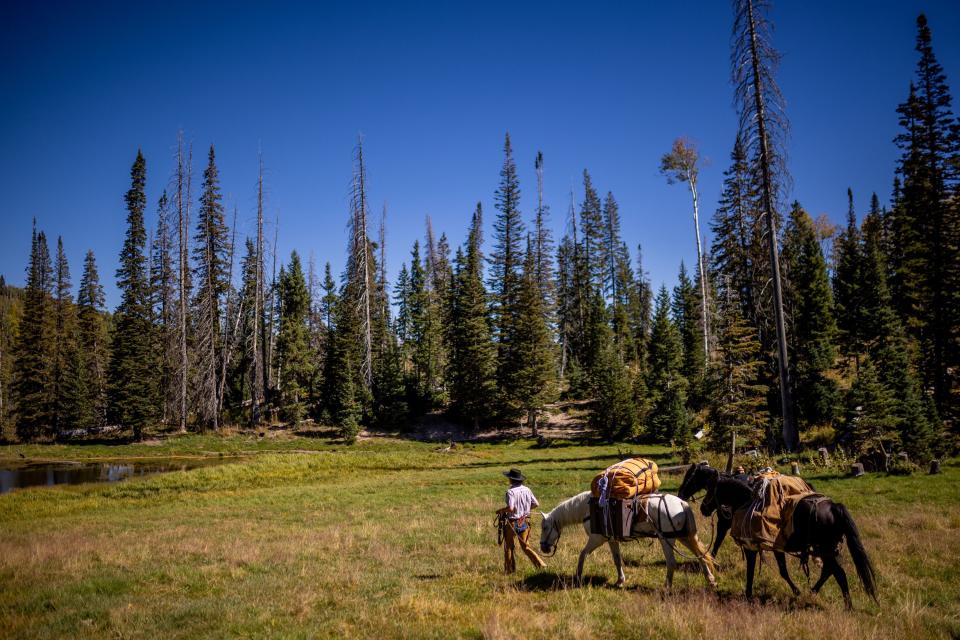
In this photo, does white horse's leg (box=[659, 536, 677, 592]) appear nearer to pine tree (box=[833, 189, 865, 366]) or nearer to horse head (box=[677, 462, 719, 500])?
horse head (box=[677, 462, 719, 500])

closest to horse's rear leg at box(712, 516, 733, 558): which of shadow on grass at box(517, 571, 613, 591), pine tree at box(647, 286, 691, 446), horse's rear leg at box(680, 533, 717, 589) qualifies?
horse's rear leg at box(680, 533, 717, 589)

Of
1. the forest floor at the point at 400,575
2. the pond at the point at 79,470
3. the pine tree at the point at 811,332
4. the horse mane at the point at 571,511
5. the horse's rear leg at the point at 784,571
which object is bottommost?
the pond at the point at 79,470

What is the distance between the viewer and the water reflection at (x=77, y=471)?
29750 mm

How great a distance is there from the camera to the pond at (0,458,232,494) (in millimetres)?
29781

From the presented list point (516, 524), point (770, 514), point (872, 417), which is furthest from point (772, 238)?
point (516, 524)

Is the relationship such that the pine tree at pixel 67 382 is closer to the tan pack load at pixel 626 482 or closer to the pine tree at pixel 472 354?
the pine tree at pixel 472 354

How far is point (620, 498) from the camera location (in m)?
8.71

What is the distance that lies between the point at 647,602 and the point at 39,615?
10.8 metres

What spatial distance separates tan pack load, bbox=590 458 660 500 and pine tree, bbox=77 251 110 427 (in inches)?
2339

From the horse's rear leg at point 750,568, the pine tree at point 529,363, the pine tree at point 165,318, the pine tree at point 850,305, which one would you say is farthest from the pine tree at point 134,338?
the pine tree at point 850,305

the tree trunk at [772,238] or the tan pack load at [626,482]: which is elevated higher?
the tree trunk at [772,238]

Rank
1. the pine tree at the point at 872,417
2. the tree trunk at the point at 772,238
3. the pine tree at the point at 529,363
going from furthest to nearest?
the pine tree at the point at 529,363, the tree trunk at the point at 772,238, the pine tree at the point at 872,417

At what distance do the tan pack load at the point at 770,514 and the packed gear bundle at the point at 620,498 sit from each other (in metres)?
1.46

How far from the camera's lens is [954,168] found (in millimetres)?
29031
